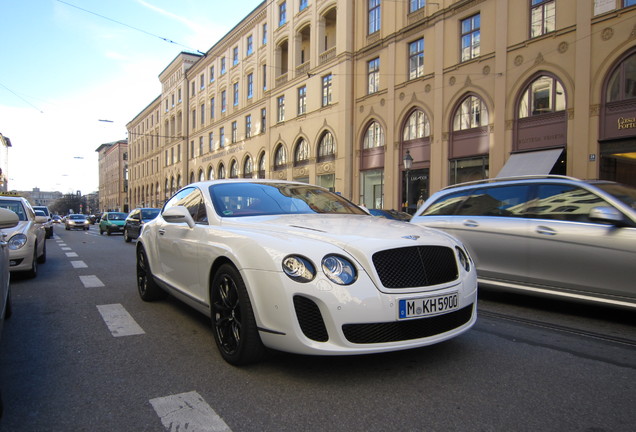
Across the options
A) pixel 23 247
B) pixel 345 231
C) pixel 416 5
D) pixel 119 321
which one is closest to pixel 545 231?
pixel 345 231

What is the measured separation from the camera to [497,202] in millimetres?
5680

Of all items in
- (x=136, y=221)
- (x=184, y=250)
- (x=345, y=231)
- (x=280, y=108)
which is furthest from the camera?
(x=280, y=108)

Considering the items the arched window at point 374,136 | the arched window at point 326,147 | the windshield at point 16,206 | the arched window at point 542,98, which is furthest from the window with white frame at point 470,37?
the windshield at point 16,206

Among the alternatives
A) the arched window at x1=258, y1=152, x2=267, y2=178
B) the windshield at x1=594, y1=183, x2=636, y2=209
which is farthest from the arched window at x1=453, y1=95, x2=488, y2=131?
the arched window at x1=258, y1=152, x2=267, y2=178

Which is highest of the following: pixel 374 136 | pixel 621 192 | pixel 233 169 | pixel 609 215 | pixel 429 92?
pixel 429 92

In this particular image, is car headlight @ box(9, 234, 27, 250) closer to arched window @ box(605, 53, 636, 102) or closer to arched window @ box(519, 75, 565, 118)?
arched window @ box(519, 75, 565, 118)

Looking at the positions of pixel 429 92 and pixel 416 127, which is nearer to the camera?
pixel 429 92

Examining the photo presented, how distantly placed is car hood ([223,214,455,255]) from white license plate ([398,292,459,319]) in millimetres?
383

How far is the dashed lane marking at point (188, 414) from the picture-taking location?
2395mm

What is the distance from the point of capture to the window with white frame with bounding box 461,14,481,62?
62.7 ft

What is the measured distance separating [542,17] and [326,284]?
707 inches

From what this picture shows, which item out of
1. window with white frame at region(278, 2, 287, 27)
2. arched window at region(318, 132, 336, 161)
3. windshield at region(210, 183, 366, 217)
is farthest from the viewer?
window with white frame at region(278, 2, 287, 27)

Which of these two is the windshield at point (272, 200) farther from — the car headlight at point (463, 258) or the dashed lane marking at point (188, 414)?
the dashed lane marking at point (188, 414)

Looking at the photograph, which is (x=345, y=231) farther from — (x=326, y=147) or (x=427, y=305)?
(x=326, y=147)
